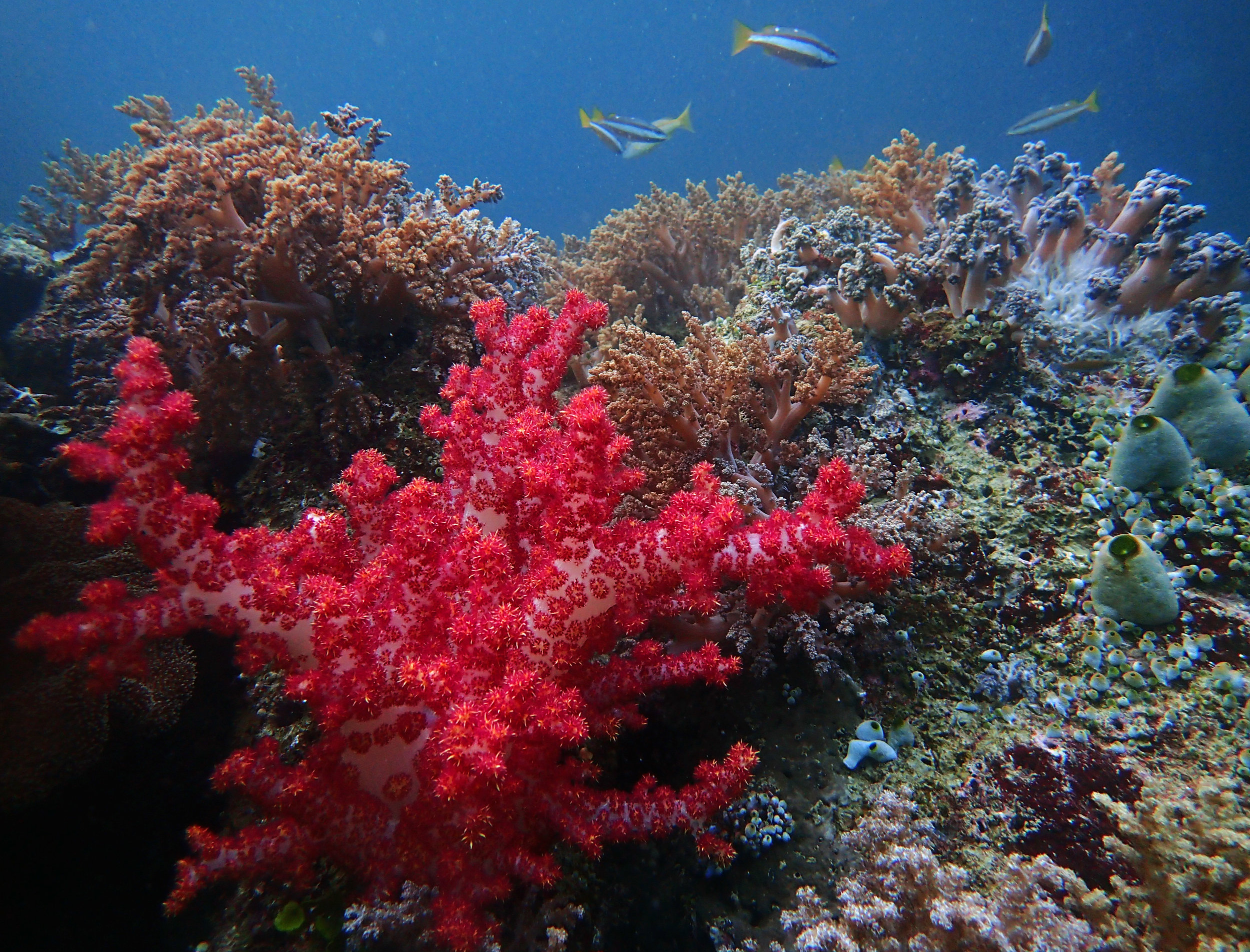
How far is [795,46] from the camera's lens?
8.20 m

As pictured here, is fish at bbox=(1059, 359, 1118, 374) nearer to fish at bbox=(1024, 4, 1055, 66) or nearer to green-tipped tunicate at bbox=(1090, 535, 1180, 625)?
green-tipped tunicate at bbox=(1090, 535, 1180, 625)

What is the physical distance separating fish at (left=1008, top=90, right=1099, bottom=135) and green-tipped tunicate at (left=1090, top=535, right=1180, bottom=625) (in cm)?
1126

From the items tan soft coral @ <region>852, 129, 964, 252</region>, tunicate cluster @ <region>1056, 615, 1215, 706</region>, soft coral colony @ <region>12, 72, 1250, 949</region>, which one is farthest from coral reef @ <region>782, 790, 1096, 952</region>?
tan soft coral @ <region>852, 129, 964, 252</region>

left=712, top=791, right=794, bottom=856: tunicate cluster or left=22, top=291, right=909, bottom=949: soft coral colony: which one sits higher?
left=22, top=291, right=909, bottom=949: soft coral colony

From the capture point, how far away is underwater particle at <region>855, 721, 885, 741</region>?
2.32 meters

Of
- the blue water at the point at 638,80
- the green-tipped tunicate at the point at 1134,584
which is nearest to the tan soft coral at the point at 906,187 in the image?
the green-tipped tunicate at the point at 1134,584

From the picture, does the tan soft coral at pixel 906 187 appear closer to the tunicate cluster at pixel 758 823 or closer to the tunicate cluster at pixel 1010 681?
the tunicate cluster at pixel 1010 681

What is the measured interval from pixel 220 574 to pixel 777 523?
2151 millimetres

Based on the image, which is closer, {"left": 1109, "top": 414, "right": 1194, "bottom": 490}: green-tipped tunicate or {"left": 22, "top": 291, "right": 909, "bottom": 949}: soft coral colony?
{"left": 22, "top": 291, "right": 909, "bottom": 949}: soft coral colony

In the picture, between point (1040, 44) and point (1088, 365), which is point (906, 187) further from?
point (1040, 44)

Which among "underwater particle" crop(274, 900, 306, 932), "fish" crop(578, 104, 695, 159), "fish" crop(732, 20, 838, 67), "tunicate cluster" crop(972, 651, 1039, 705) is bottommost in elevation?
"underwater particle" crop(274, 900, 306, 932)

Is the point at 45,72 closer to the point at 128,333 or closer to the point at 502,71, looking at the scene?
the point at 502,71

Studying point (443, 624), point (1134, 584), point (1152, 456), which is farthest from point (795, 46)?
point (443, 624)

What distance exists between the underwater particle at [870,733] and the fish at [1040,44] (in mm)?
13639
